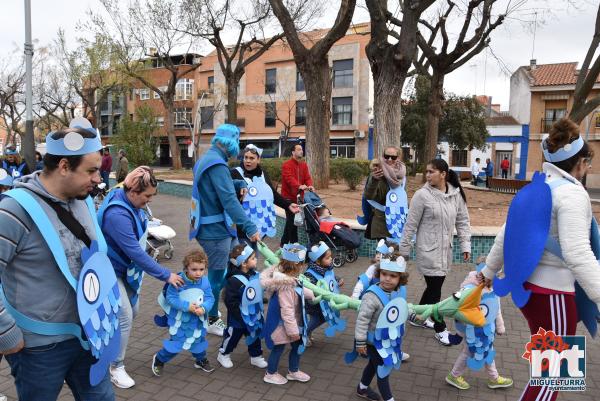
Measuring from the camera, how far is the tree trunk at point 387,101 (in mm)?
10805

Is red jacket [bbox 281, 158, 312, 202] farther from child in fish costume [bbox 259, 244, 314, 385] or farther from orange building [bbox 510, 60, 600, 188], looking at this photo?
orange building [bbox 510, 60, 600, 188]

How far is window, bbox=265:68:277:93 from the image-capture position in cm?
4691

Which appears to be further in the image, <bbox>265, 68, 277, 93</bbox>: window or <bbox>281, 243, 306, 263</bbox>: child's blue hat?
<bbox>265, 68, 277, 93</bbox>: window

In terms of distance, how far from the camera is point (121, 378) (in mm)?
3902

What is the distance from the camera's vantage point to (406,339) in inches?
193

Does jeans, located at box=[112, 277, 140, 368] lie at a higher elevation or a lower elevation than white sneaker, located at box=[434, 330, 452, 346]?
higher

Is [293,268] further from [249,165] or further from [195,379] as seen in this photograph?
[249,165]

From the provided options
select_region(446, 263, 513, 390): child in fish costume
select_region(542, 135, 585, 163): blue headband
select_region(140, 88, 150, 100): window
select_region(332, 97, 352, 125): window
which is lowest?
select_region(446, 263, 513, 390): child in fish costume

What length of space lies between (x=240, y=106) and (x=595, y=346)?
148 ft

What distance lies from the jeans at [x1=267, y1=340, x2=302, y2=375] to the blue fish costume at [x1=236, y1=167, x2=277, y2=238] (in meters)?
2.21

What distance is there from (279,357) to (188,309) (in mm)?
851

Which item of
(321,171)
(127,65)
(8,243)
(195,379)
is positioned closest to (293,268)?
(195,379)

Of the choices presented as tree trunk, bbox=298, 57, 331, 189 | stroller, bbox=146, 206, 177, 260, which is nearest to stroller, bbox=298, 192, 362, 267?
stroller, bbox=146, 206, 177, 260

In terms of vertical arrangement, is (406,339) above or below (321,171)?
below
